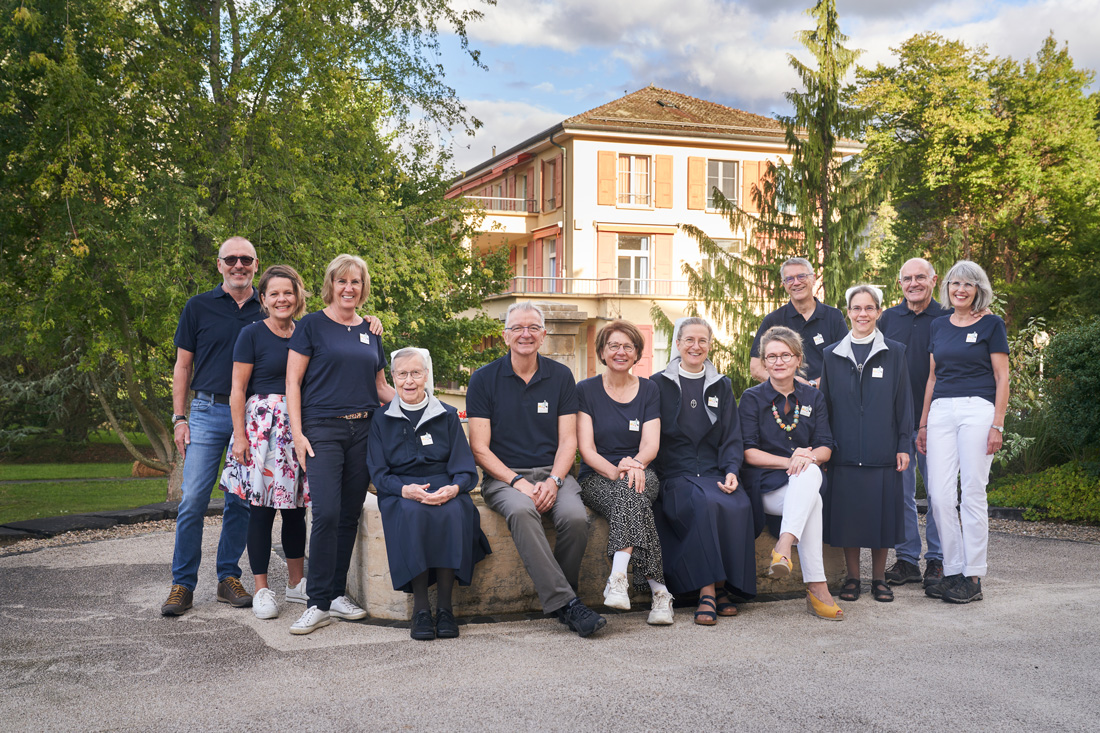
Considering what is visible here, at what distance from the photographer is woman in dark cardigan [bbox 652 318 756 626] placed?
5.18 m

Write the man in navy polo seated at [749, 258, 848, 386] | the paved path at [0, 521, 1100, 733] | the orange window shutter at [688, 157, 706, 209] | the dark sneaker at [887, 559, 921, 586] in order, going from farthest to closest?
the orange window shutter at [688, 157, 706, 209] → the man in navy polo seated at [749, 258, 848, 386] → the dark sneaker at [887, 559, 921, 586] → the paved path at [0, 521, 1100, 733]

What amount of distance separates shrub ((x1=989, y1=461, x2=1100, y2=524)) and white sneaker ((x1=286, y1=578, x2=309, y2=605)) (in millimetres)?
6946

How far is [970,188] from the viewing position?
96.3ft

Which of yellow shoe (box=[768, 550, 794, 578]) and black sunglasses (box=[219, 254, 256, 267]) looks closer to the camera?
yellow shoe (box=[768, 550, 794, 578])

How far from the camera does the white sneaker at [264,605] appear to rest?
512cm

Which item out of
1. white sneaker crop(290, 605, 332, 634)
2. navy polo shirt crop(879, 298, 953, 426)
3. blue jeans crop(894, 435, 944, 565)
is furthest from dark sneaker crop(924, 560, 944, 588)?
white sneaker crop(290, 605, 332, 634)

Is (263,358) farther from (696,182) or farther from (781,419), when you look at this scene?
(696,182)

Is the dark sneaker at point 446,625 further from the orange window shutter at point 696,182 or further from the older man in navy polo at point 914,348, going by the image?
the orange window shutter at point 696,182

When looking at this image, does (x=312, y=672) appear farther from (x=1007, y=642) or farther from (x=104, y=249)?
(x=104, y=249)

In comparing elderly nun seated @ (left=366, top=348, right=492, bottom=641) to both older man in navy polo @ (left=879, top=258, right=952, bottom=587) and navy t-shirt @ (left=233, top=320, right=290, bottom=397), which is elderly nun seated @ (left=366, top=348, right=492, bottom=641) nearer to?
navy t-shirt @ (left=233, top=320, right=290, bottom=397)

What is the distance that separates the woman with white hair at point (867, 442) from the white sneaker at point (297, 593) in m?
3.27

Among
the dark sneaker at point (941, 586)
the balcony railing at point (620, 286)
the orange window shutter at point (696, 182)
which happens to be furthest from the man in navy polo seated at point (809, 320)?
the orange window shutter at point (696, 182)

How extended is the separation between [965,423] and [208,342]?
4.69 meters

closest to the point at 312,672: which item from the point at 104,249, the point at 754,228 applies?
the point at 104,249
